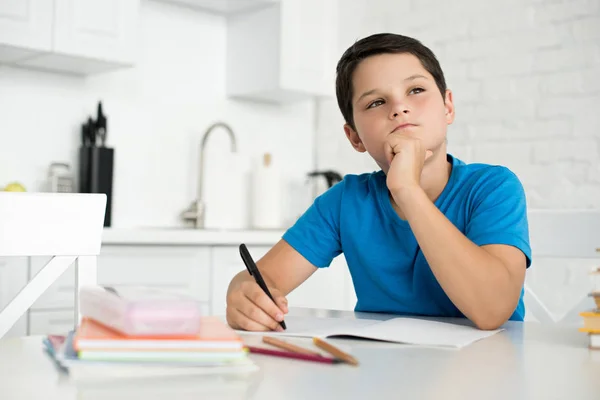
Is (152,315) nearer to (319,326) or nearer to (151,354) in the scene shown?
(151,354)

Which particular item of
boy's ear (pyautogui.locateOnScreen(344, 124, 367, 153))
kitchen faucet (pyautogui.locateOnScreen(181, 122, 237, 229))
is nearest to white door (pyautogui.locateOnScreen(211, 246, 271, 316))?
kitchen faucet (pyautogui.locateOnScreen(181, 122, 237, 229))

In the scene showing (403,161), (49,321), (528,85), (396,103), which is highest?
(528,85)

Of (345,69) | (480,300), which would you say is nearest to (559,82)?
(345,69)

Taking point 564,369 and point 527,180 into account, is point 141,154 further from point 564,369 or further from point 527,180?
point 564,369

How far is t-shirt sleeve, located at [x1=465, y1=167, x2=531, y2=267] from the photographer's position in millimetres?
1200

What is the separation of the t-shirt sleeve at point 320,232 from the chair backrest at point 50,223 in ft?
1.60

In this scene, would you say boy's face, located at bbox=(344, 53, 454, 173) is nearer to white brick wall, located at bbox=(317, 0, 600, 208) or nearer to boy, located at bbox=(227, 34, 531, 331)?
boy, located at bbox=(227, 34, 531, 331)

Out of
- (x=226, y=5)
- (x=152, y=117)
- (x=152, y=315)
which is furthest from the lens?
(x=226, y=5)

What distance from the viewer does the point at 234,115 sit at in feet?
11.0

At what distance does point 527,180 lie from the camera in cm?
281

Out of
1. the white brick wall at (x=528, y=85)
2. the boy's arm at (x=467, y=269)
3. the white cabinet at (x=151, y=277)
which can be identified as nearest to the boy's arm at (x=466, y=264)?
the boy's arm at (x=467, y=269)

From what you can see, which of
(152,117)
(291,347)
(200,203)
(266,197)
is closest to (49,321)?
(200,203)

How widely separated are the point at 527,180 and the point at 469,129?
327mm

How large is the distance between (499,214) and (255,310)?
465mm
